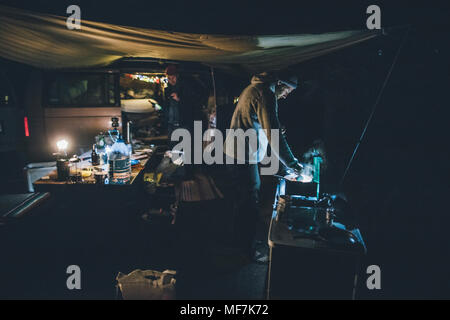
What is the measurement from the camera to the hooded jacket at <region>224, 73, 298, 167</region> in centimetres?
320

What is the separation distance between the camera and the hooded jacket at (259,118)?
320 centimetres

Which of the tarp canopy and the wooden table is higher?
the tarp canopy

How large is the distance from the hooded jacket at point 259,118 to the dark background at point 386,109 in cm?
108

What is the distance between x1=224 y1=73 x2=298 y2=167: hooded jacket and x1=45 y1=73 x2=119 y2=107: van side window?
388 centimetres

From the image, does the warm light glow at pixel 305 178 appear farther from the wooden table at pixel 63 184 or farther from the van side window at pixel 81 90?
the van side window at pixel 81 90

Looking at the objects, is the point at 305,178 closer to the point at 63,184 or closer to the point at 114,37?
the point at 114,37

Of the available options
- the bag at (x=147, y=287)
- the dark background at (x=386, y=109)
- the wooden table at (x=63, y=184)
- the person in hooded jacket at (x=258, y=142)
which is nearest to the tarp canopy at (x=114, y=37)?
the dark background at (x=386, y=109)

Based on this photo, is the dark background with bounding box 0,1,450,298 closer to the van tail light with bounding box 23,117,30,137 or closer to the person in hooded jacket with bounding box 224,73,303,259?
the person in hooded jacket with bounding box 224,73,303,259

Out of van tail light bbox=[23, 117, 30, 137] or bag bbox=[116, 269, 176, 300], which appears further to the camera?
van tail light bbox=[23, 117, 30, 137]

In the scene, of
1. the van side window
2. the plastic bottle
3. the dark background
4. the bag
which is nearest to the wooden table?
the plastic bottle

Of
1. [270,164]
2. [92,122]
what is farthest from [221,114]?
[92,122]

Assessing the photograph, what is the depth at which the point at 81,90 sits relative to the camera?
6.29 metres

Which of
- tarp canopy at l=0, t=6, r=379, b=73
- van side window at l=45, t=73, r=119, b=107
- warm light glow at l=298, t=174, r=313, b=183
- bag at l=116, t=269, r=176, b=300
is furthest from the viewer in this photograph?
van side window at l=45, t=73, r=119, b=107

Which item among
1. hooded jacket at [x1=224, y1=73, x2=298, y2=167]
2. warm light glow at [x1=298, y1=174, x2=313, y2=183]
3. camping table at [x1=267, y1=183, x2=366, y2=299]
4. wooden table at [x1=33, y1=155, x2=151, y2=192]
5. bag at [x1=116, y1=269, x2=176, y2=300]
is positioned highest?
hooded jacket at [x1=224, y1=73, x2=298, y2=167]
